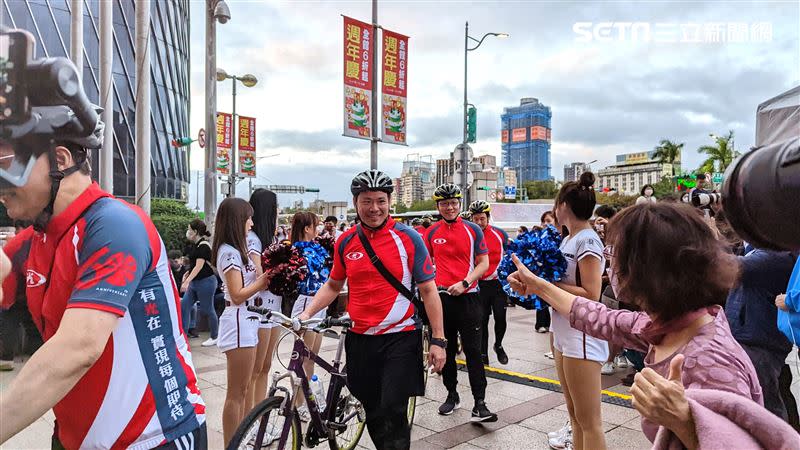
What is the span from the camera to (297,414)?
338cm

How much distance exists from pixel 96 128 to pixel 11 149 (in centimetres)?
28

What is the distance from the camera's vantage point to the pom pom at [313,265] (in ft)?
14.0

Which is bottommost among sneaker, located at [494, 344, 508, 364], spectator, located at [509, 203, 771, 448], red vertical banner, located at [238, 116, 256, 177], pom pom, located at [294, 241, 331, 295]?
sneaker, located at [494, 344, 508, 364]

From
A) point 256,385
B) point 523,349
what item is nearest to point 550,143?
point 523,349

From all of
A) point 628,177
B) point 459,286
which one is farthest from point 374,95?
point 628,177

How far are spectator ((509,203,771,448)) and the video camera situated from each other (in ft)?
4.73

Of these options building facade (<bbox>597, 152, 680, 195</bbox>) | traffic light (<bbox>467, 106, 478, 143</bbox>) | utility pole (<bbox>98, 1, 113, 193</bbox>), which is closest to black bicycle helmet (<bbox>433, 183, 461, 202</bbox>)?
utility pole (<bbox>98, 1, 113, 193</bbox>)

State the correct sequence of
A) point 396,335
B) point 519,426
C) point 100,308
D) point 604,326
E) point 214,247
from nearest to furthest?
point 100,308
point 604,326
point 396,335
point 214,247
point 519,426

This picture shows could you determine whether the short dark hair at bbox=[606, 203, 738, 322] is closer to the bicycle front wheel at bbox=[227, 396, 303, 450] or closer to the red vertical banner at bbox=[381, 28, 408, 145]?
the bicycle front wheel at bbox=[227, 396, 303, 450]

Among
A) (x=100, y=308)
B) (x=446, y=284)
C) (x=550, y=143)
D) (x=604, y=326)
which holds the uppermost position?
(x=550, y=143)

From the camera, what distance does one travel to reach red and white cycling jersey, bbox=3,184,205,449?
1.38 m

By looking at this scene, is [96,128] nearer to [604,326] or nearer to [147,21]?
[147,21]

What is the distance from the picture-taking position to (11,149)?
113cm

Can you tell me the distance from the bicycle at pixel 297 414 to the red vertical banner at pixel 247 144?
17.4 meters
